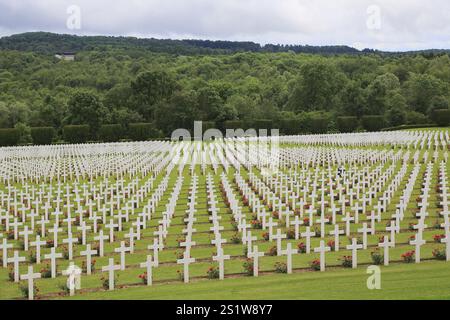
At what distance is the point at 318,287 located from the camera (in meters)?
10.1

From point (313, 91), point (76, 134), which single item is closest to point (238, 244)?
point (76, 134)

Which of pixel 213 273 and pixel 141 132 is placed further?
pixel 141 132

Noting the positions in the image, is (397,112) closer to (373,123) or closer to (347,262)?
(373,123)

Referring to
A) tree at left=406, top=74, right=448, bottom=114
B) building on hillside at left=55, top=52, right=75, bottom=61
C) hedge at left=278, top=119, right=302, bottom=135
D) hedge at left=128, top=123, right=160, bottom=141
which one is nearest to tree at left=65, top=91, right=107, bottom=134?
hedge at left=128, top=123, right=160, bottom=141

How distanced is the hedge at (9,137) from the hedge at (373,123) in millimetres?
37019

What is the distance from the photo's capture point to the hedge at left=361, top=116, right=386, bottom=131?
72.2 meters

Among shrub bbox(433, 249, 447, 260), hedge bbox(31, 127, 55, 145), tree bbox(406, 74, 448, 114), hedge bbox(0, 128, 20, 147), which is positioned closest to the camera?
shrub bbox(433, 249, 447, 260)

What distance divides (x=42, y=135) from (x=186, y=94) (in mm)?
18403

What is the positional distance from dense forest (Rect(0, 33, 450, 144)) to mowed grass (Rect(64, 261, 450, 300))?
56.9 metres

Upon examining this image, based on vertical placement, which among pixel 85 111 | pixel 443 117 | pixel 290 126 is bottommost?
pixel 290 126

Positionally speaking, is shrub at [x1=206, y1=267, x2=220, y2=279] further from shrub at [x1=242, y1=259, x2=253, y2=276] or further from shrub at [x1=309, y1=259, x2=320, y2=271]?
shrub at [x1=309, y1=259, x2=320, y2=271]

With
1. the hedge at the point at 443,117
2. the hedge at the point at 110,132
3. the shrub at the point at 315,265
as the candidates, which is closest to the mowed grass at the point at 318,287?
the shrub at the point at 315,265

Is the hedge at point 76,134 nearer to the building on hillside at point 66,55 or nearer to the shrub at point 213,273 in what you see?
the building on hillside at point 66,55
